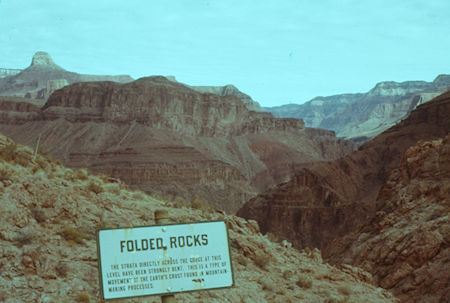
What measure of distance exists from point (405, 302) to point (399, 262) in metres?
2.08

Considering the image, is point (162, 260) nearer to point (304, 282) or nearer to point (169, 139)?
point (304, 282)

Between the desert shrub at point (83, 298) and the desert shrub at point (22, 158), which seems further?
the desert shrub at point (22, 158)

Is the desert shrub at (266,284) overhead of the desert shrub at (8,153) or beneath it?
beneath

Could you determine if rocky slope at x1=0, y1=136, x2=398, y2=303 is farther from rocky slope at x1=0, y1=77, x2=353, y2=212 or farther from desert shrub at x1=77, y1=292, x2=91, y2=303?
rocky slope at x1=0, y1=77, x2=353, y2=212

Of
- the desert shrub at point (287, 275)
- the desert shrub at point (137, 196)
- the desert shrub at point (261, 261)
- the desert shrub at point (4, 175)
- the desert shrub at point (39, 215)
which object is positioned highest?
the desert shrub at point (4, 175)

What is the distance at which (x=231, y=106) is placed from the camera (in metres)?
172

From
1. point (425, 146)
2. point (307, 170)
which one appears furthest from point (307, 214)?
point (425, 146)

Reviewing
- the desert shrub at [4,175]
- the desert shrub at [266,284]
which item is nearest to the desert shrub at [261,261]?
the desert shrub at [266,284]

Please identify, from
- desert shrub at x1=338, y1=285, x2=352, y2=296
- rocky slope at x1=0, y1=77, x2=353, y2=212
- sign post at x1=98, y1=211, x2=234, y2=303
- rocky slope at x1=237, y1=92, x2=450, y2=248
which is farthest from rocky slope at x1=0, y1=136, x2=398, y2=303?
rocky slope at x1=0, y1=77, x2=353, y2=212

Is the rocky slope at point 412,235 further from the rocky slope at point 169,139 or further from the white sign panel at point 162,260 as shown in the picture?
the rocky slope at point 169,139

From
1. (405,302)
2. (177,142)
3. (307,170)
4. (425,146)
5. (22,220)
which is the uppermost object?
(177,142)

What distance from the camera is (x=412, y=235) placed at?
17.6 metres

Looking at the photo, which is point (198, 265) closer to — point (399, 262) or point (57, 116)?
point (399, 262)

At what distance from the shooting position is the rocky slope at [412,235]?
51.8 ft
